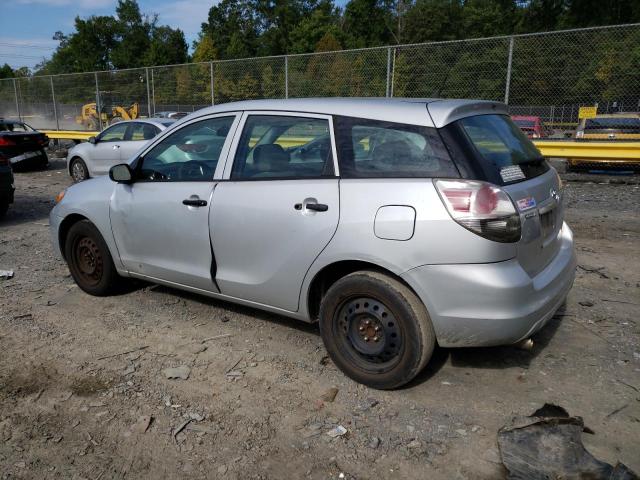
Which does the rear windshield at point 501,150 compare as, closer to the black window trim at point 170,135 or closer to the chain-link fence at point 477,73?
the black window trim at point 170,135

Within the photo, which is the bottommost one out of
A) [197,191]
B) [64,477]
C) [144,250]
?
[64,477]

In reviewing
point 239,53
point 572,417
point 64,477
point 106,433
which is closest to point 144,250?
point 106,433

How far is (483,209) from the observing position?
2885 millimetres

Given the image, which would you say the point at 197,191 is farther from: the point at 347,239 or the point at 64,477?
the point at 64,477

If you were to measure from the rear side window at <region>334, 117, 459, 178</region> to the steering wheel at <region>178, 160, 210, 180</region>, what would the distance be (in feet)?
4.05

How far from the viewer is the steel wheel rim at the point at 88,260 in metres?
4.91

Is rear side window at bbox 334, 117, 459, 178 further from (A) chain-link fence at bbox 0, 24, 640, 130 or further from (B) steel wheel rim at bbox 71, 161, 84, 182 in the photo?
(B) steel wheel rim at bbox 71, 161, 84, 182

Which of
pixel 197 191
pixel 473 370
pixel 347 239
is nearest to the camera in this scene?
pixel 347 239

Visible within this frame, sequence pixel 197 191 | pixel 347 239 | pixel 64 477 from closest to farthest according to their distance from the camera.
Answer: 1. pixel 64 477
2. pixel 347 239
3. pixel 197 191

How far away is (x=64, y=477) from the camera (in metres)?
2.64

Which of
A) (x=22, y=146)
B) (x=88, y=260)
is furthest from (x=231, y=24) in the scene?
(x=88, y=260)

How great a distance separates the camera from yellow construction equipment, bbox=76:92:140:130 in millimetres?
20141

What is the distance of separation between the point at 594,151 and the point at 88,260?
1022cm

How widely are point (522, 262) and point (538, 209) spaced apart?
15.2 inches
